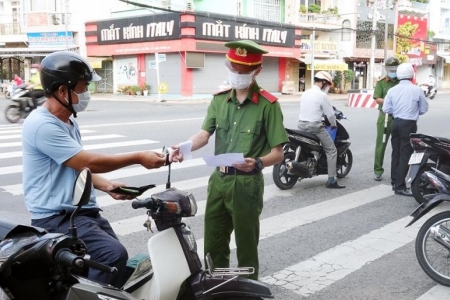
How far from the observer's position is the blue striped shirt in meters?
7.56

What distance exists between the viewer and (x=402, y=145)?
300 inches

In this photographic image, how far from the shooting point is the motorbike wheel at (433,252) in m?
4.43

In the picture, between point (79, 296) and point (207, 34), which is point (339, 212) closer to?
point (79, 296)

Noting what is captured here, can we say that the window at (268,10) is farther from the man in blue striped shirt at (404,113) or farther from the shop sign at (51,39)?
the man in blue striped shirt at (404,113)

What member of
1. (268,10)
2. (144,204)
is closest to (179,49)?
(268,10)

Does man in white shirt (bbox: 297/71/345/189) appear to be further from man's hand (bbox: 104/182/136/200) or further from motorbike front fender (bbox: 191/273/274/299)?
motorbike front fender (bbox: 191/273/274/299)

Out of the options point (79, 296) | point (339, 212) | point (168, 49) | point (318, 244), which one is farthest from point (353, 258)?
point (168, 49)

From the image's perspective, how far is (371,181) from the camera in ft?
28.2

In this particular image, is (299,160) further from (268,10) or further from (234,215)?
(268,10)

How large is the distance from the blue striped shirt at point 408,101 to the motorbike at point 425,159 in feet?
2.97

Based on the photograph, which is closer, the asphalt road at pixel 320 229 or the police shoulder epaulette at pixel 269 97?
the police shoulder epaulette at pixel 269 97

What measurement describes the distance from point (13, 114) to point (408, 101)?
38.5ft

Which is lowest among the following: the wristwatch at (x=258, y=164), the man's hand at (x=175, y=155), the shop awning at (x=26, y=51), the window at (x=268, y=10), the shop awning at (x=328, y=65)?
the wristwatch at (x=258, y=164)

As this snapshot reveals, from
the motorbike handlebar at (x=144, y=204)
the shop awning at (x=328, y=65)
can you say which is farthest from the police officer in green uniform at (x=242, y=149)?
the shop awning at (x=328, y=65)
